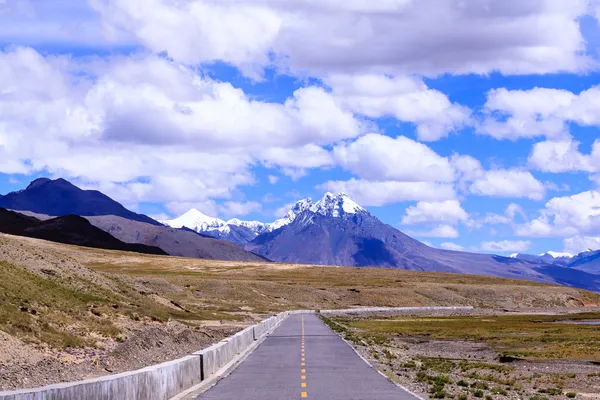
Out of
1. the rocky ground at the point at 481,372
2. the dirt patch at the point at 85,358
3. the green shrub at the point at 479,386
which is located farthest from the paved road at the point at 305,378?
the dirt patch at the point at 85,358

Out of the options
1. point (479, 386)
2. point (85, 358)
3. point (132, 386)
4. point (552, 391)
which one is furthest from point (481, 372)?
point (132, 386)

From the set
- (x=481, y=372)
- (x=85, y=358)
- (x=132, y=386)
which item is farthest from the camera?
(x=85, y=358)

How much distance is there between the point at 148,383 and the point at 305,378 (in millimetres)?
11037

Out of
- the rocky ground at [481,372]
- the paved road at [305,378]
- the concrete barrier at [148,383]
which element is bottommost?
the rocky ground at [481,372]

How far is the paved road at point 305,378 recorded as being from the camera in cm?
2525

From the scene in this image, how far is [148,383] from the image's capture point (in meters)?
21.1

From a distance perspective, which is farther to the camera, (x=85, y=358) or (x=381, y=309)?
(x=381, y=309)

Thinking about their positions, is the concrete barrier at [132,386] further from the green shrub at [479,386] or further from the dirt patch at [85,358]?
the green shrub at [479,386]

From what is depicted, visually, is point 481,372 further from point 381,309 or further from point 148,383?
point 381,309

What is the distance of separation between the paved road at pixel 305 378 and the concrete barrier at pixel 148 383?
0.93 m

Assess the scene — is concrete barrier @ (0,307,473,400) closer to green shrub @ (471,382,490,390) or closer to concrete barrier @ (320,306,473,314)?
green shrub @ (471,382,490,390)

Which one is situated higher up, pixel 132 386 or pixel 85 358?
pixel 132 386

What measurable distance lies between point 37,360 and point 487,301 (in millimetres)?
Answer: 154356

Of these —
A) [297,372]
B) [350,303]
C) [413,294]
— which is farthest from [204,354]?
[413,294]
